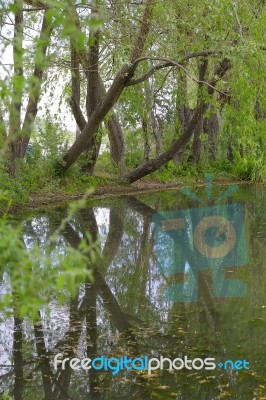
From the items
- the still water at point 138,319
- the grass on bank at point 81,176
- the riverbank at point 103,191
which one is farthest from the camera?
the riverbank at point 103,191

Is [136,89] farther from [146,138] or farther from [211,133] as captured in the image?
[211,133]

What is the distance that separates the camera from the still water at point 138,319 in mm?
4473

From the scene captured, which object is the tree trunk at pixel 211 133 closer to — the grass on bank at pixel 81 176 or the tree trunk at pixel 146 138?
the grass on bank at pixel 81 176

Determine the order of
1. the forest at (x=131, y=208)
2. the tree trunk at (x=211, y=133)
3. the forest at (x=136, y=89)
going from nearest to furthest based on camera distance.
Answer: the forest at (x=131, y=208) → the forest at (x=136, y=89) → the tree trunk at (x=211, y=133)

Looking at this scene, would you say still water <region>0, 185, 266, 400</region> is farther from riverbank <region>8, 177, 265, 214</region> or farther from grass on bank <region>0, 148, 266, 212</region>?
riverbank <region>8, 177, 265, 214</region>

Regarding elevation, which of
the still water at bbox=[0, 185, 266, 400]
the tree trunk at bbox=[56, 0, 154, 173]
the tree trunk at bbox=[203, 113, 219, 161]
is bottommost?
the still water at bbox=[0, 185, 266, 400]

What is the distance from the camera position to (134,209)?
15227 mm

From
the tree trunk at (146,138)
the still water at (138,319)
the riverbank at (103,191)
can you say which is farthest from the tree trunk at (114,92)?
the still water at (138,319)

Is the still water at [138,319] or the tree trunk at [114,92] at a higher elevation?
the tree trunk at [114,92]

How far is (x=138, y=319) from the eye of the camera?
623 cm

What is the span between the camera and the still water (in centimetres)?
447

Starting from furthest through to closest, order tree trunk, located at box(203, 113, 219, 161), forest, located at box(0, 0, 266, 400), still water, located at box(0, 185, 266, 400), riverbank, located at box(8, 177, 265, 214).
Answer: tree trunk, located at box(203, 113, 219, 161) → riverbank, located at box(8, 177, 265, 214) → still water, located at box(0, 185, 266, 400) → forest, located at box(0, 0, 266, 400)

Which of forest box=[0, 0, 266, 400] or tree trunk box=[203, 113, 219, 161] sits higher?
tree trunk box=[203, 113, 219, 161]

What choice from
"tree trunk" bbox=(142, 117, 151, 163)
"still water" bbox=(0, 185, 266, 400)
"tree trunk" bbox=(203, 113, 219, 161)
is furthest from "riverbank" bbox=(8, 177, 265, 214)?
"still water" bbox=(0, 185, 266, 400)
